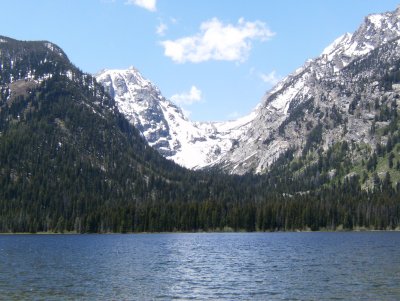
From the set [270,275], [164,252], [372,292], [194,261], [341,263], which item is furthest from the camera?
[164,252]

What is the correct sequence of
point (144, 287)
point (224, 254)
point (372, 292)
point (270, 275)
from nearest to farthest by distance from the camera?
point (372, 292), point (144, 287), point (270, 275), point (224, 254)

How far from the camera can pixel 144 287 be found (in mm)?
73312

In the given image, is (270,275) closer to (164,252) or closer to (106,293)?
(106,293)

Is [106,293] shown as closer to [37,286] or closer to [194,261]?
[37,286]

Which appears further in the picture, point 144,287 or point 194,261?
point 194,261

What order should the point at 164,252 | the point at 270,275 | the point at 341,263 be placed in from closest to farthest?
1. the point at 270,275
2. the point at 341,263
3. the point at 164,252

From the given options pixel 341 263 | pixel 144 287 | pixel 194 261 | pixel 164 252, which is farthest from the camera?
pixel 164 252

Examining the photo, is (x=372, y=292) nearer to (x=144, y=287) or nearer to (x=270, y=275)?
(x=270, y=275)

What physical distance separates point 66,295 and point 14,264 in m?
42.4

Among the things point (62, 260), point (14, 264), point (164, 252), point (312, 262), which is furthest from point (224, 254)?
point (14, 264)

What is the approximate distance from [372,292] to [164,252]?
241 ft

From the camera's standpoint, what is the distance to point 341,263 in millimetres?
98500

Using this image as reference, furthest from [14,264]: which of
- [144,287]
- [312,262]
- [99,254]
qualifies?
[312,262]

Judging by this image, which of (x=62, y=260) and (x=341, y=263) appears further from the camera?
(x=62, y=260)
